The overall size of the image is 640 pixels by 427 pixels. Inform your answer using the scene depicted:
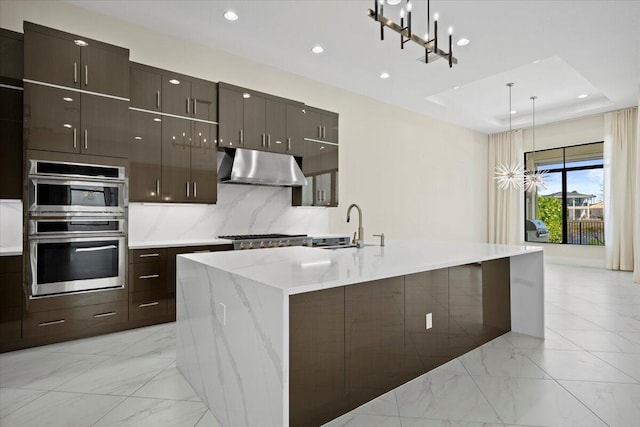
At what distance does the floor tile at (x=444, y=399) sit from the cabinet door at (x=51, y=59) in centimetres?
370

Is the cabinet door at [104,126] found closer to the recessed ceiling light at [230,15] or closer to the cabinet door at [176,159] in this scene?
the cabinet door at [176,159]

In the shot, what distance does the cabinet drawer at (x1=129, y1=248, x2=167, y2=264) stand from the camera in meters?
3.37

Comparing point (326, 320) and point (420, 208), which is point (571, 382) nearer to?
point (326, 320)

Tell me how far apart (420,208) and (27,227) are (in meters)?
6.18

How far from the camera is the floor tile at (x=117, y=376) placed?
87.9 inches

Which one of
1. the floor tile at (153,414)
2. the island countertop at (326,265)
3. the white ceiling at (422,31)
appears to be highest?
the white ceiling at (422,31)

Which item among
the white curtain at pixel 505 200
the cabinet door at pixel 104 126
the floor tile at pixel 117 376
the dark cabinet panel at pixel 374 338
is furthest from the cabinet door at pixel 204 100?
the white curtain at pixel 505 200

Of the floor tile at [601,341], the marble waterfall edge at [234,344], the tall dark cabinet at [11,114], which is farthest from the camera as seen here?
the tall dark cabinet at [11,114]

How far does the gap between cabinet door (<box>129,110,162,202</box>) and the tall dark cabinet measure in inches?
34.3

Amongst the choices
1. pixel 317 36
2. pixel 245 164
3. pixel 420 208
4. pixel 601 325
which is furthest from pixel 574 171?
pixel 245 164

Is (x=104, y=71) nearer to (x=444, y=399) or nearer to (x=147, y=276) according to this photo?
(x=147, y=276)

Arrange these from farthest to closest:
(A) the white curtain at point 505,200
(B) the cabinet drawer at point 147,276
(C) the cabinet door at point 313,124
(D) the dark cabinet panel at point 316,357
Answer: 1. (A) the white curtain at point 505,200
2. (C) the cabinet door at point 313,124
3. (B) the cabinet drawer at point 147,276
4. (D) the dark cabinet panel at point 316,357

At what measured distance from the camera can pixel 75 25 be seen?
11.5 feet

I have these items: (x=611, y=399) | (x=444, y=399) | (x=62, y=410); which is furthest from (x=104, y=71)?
(x=611, y=399)
